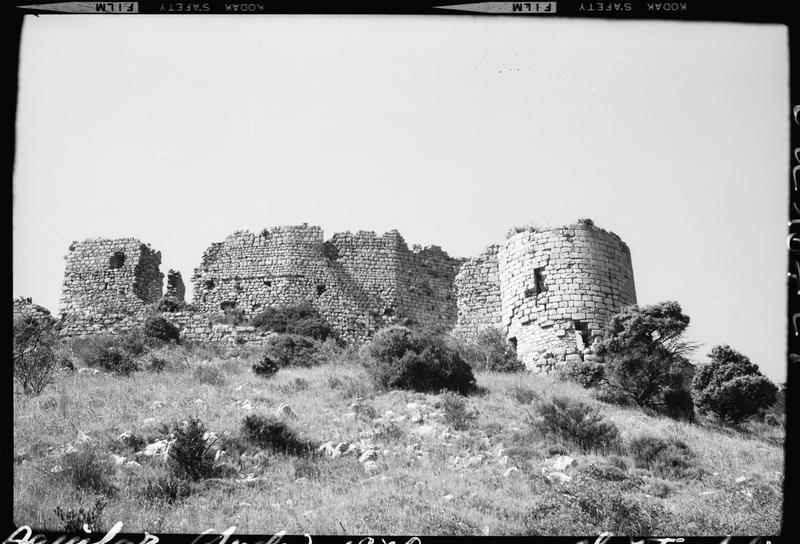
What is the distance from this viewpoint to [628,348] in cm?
1563

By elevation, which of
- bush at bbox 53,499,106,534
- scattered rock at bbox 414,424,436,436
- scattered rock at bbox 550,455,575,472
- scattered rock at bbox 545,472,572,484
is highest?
scattered rock at bbox 414,424,436,436

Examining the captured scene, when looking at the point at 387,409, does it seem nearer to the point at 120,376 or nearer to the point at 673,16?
the point at 120,376

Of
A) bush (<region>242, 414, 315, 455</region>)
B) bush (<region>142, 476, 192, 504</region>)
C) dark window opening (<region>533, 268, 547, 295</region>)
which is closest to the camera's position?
bush (<region>142, 476, 192, 504</region>)

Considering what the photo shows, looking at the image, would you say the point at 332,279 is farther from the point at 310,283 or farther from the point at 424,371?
the point at 424,371

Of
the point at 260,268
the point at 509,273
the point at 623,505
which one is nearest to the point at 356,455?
the point at 623,505

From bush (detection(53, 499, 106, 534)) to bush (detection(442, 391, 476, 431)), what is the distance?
550 cm

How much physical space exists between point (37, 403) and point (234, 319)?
7426mm

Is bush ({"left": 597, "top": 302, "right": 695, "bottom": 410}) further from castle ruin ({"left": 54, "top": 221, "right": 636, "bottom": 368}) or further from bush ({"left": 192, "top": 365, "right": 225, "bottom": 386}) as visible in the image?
bush ({"left": 192, "top": 365, "right": 225, "bottom": 386})

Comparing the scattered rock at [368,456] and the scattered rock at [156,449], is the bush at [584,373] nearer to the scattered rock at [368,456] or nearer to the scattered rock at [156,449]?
the scattered rock at [368,456]

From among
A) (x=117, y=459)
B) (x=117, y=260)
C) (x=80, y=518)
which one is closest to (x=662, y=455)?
(x=117, y=459)

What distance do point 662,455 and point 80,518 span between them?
25.8 ft

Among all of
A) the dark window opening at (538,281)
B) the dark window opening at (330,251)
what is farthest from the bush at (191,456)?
the dark window opening at (330,251)

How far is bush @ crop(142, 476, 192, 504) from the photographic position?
949 cm

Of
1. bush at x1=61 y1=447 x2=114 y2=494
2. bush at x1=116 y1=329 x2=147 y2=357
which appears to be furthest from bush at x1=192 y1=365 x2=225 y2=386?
bush at x1=61 y1=447 x2=114 y2=494
